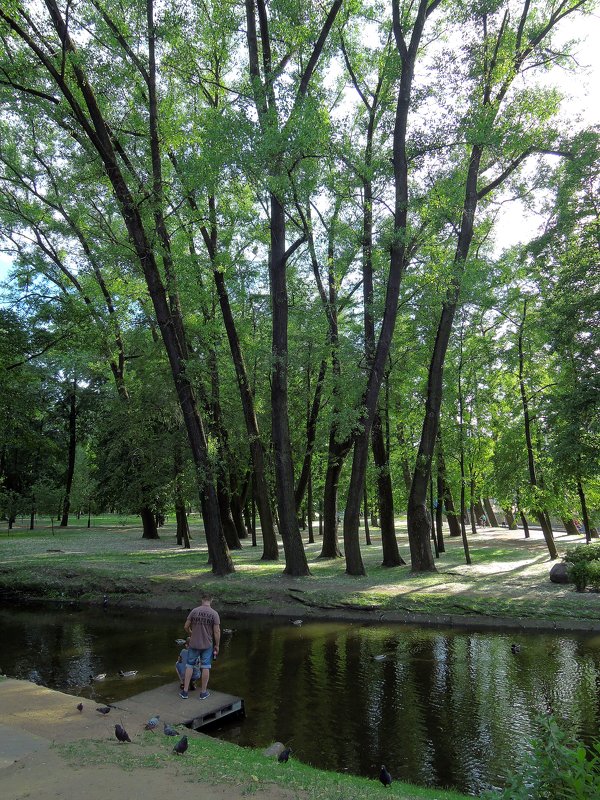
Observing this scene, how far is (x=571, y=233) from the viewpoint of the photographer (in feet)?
59.5

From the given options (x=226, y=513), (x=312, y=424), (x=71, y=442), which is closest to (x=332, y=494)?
(x=312, y=424)

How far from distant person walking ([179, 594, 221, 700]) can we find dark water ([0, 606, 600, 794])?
50cm

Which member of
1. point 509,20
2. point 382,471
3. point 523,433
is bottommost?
point 382,471

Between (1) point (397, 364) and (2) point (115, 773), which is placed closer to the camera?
(2) point (115, 773)

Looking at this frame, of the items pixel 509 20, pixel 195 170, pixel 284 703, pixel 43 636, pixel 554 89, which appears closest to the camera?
pixel 284 703

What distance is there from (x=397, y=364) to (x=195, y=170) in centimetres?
1174

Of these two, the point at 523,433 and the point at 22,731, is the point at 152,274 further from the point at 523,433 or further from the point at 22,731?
the point at 523,433

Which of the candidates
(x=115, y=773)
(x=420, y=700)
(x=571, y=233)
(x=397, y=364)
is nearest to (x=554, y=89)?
(x=571, y=233)

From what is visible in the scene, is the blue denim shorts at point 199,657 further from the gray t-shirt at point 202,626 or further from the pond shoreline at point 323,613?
the pond shoreline at point 323,613

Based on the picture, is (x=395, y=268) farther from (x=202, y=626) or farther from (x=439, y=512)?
(x=202, y=626)

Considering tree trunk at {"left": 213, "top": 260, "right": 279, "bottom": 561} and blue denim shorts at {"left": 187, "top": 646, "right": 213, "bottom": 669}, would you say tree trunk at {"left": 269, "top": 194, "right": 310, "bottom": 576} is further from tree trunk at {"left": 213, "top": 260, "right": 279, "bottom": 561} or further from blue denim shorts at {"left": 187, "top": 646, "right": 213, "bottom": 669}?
blue denim shorts at {"left": 187, "top": 646, "right": 213, "bottom": 669}

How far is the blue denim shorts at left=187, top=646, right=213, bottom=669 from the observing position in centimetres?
888

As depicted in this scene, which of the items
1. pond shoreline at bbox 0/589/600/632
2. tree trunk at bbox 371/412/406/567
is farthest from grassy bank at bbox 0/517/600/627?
tree trunk at bbox 371/412/406/567

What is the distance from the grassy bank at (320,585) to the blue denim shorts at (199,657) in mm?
7001
